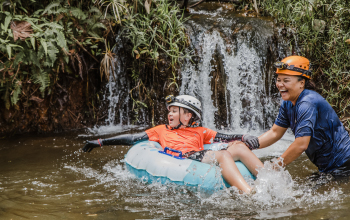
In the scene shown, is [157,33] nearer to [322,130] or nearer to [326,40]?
[326,40]

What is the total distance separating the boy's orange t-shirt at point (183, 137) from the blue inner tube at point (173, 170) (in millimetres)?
224

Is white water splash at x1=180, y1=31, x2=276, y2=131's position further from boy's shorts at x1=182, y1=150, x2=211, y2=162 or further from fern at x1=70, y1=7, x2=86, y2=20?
boy's shorts at x1=182, y1=150, x2=211, y2=162

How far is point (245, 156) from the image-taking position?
3693 millimetres

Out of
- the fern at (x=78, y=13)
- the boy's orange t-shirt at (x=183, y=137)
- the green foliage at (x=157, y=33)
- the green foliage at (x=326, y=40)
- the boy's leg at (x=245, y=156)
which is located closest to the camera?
the boy's leg at (x=245, y=156)

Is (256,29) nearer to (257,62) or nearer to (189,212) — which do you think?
(257,62)

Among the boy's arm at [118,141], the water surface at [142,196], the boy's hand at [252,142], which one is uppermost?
the boy's arm at [118,141]

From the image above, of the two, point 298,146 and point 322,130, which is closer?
point 298,146

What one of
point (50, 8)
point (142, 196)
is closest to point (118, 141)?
point (142, 196)

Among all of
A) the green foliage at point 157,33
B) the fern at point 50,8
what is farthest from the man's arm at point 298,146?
the fern at point 50,8

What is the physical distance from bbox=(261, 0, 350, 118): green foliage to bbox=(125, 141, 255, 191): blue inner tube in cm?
380

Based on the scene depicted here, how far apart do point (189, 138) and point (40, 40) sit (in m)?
3.13

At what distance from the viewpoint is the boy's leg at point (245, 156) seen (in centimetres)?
365

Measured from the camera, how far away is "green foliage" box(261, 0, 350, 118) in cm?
641

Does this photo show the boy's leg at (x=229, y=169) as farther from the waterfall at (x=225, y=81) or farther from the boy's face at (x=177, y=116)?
the waterfall at (x=225, y=81)
